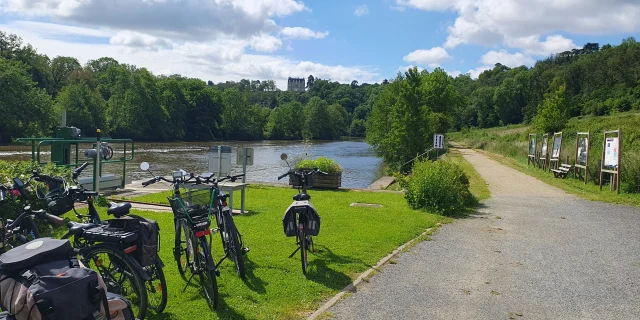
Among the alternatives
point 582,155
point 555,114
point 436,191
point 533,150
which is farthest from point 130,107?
point 436,191

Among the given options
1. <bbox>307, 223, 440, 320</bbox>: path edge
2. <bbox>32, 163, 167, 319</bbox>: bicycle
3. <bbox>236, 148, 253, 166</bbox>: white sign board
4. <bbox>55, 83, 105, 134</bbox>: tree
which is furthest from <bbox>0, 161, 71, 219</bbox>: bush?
<bbox>55, 83, 105, 134</bbox>: tree

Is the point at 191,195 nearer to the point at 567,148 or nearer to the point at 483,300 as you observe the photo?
the point at 483,300

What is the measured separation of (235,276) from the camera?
565 centimetres

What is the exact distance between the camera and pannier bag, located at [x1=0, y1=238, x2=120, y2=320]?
282 cm

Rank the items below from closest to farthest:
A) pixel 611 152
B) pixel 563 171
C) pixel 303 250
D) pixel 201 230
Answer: pixel 201 230 → pixel 303 250 → pixel 611 152 → pixel 563 171

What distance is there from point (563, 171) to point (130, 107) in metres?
60.0

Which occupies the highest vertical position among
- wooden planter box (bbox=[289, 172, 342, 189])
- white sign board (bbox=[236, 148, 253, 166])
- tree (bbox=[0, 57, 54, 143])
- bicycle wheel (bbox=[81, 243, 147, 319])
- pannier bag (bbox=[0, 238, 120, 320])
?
tree (bbox=[0, 57, 54, 143])

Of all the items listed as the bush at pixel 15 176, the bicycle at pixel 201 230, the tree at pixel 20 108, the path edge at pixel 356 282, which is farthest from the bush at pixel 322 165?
the tree at pixel 20 108

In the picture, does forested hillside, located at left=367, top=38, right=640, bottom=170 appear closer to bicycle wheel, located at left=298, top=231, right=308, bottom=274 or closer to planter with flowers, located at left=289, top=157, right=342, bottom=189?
planter with flowers, located at left=289, top=157, right=342, bottom=189

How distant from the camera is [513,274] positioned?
6367 millimetres

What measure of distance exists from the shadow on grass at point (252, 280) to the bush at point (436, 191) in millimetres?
6035

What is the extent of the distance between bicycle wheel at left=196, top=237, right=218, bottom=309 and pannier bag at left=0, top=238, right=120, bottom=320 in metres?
1.54

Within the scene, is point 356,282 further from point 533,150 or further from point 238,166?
point 533,150

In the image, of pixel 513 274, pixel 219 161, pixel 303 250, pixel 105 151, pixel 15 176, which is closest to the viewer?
pixel 303 250
